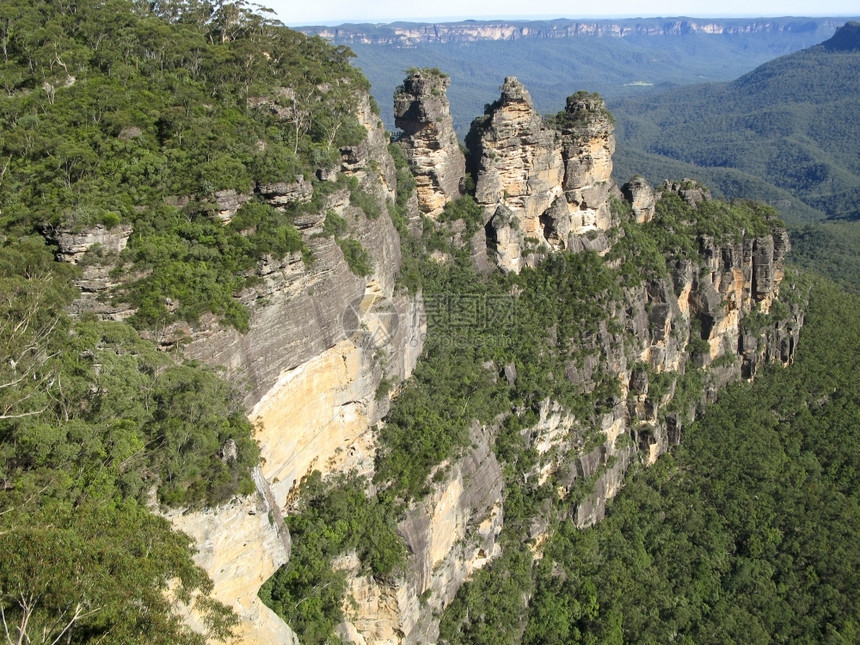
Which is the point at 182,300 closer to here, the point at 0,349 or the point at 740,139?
the point at 0,349

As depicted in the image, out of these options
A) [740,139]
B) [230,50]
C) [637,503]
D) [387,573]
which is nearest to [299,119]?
[230,50]

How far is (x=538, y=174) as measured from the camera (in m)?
36.4

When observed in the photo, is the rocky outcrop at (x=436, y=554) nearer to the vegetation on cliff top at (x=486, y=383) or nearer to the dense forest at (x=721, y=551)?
the vegetation on cliff top at (x=486, y=383)

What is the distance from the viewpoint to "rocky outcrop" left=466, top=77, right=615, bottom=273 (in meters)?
35.1

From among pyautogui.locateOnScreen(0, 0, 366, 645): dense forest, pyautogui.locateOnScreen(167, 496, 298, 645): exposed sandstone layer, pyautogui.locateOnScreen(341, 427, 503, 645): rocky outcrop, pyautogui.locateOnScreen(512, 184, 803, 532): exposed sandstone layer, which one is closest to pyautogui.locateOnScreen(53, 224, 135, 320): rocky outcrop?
pyautogui.locateOnScreen(0, 0, 366, 645): dense forest

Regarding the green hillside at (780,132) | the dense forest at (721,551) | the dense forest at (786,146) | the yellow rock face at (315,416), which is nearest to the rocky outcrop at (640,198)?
the dense forest at (721,551)

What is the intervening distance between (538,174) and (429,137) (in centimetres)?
704

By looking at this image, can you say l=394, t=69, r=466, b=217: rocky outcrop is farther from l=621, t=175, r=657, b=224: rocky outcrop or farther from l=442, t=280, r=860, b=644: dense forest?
l=442, t=280, r=860, b=644: dense forest

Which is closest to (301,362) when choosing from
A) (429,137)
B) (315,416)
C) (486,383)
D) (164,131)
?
(315,416)

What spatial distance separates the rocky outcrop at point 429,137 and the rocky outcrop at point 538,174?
1928 mm

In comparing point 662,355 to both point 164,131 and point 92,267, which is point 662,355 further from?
point 92,267

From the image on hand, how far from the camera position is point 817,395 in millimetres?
42656

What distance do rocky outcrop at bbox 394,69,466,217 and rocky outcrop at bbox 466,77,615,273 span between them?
193 centimetres

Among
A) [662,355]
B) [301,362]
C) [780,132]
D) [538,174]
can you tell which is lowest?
[780,132]
